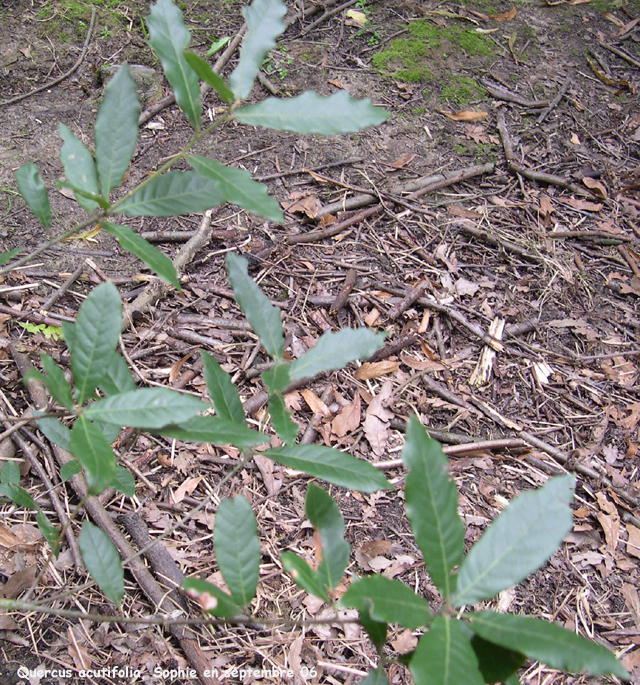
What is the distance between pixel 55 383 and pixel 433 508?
63cm

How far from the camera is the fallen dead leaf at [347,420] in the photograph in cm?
206

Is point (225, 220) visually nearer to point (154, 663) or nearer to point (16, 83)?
point (16, 83)

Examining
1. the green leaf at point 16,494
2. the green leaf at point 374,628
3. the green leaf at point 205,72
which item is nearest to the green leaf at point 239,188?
the green leaf at point 205,72

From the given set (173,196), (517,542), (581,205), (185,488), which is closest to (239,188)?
(173,196)

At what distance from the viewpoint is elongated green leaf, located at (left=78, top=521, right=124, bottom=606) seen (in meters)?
1.12

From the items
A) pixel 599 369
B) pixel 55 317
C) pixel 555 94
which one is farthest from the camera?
pixel 555 94

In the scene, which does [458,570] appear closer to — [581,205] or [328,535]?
[328,535]

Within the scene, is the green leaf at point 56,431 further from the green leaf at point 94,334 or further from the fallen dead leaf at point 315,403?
the fallen dead leaf at point 315,403

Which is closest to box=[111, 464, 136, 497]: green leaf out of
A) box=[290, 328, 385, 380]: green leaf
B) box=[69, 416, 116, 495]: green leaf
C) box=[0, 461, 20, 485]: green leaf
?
box=[0, 461, 20, 485]: green leaf

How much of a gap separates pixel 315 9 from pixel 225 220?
235 cm

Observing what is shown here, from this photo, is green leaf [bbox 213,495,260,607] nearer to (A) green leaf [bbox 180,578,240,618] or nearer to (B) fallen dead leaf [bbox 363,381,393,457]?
(A) green leaf [bbox 180,578,240,618]

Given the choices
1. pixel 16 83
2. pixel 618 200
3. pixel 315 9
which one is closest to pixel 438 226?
pixel 618 200

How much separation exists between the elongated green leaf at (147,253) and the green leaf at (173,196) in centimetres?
4

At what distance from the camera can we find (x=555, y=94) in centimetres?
385
